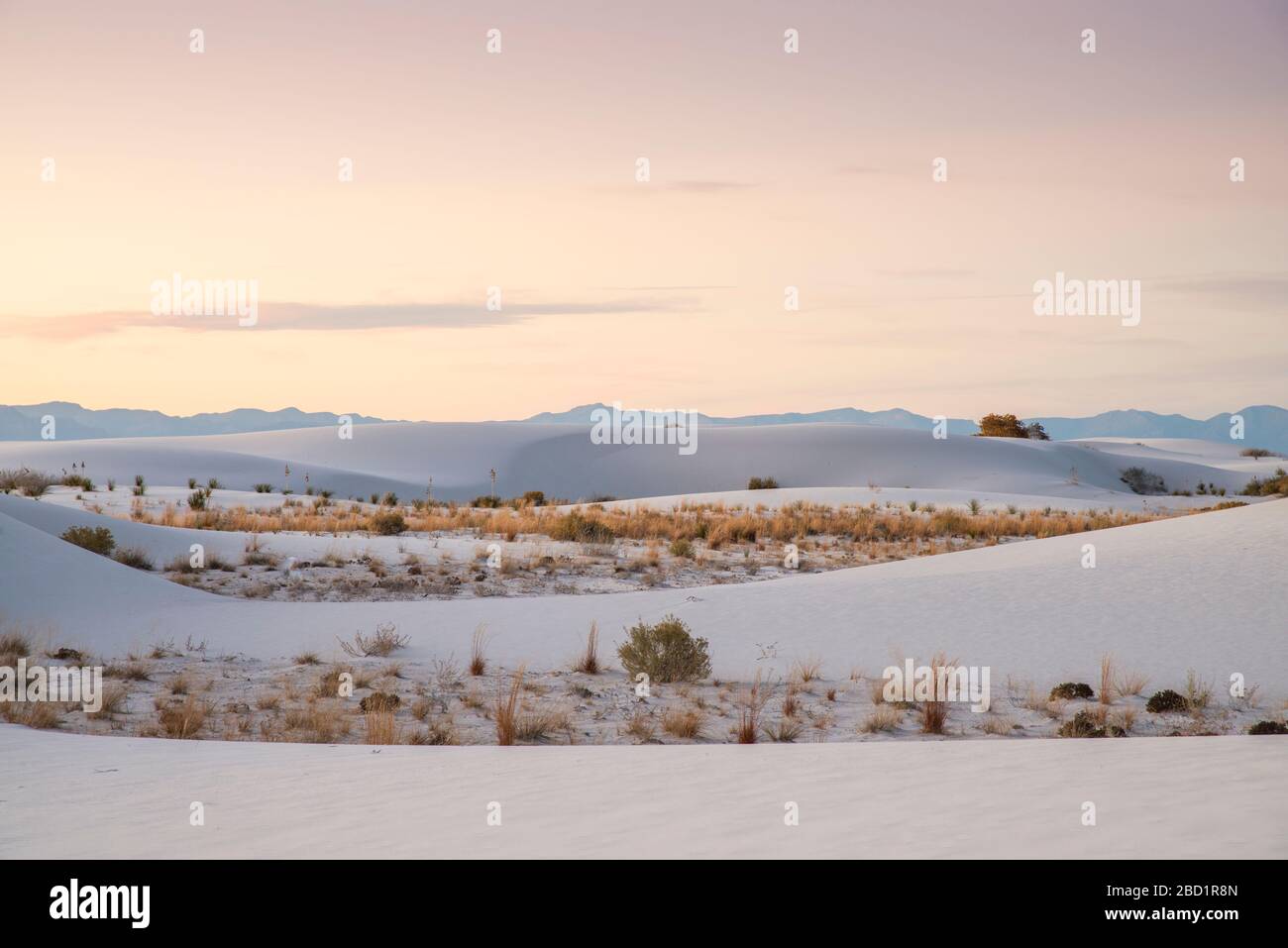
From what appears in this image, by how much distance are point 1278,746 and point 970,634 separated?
17.2ft

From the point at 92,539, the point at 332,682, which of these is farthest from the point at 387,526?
the point at 332,682

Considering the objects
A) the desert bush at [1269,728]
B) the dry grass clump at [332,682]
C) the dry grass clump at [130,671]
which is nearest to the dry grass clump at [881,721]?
→ the desert bush at [1269,728]

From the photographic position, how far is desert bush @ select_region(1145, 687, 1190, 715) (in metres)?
8.67

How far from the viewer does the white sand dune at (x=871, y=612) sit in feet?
35.6

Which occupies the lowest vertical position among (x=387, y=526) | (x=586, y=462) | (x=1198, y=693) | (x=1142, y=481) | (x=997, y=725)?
(x=997, y=725)

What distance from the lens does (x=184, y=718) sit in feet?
26.2

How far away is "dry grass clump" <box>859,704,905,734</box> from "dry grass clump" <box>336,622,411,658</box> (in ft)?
17.5

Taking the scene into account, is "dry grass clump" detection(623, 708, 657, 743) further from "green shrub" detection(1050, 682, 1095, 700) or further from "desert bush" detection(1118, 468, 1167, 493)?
"desert bush" detection(1118, 468, 1167, 493)

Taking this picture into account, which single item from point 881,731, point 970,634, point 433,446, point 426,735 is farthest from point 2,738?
point 433,446

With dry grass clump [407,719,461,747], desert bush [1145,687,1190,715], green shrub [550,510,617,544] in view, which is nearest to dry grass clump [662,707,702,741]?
dry grass clump [407,719,461,747]

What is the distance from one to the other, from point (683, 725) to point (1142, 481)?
5819 centimetres

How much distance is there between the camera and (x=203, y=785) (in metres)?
5.52

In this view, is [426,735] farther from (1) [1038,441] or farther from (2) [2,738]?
(1) [1038,441]

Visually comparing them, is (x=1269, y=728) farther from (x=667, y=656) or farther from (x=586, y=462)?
(x=586, y=462)
